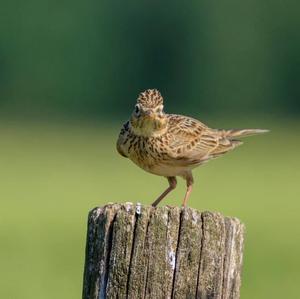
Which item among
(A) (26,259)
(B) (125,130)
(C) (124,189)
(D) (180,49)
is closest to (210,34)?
(D) (180,49)

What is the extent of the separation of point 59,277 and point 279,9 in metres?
43.3

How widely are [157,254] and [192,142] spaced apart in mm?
4389

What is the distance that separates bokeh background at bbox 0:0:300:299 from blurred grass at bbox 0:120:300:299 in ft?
0.17

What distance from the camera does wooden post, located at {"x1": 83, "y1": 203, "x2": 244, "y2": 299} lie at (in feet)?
18.2

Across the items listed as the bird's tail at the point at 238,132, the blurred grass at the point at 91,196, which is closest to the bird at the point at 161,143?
the bird's tail at the point at 238,132

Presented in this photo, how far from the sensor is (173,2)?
189 feet

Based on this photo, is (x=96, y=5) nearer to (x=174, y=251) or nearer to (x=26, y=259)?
(x=26, y=259)

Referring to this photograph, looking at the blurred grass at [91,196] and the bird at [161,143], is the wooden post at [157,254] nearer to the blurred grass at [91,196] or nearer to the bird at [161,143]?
the bird at [161,143]

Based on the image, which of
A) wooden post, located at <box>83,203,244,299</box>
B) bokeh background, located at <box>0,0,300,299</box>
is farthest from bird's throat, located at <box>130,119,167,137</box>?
bokeh background, located at <box>0,0,300,299</box>

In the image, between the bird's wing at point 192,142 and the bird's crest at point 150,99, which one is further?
the bird's wing at point 192,142

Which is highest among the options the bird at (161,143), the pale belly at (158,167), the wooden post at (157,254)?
the bird at (161,143)

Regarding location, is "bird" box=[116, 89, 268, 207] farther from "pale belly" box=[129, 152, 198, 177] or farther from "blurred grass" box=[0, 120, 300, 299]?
"blurred grass" box=[0, 120, 300, 299]

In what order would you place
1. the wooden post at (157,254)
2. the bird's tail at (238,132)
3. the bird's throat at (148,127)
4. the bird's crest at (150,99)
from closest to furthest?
the wooden post at (157,254) < the bird's crest at (150,99) < the bird's throat at (148,127) < the bird's tail at (238,132)

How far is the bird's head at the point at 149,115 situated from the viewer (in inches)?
362
